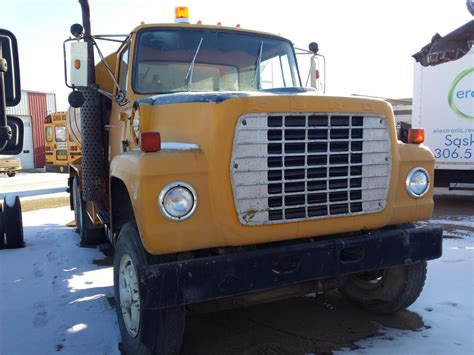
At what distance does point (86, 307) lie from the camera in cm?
414

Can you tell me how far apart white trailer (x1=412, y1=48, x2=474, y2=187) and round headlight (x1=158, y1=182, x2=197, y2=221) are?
8569 mm

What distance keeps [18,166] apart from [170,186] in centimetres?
2315

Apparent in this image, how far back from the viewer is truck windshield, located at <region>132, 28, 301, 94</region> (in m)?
4.04

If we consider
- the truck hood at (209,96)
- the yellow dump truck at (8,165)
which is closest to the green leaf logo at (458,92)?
the truck hood at (209,96)

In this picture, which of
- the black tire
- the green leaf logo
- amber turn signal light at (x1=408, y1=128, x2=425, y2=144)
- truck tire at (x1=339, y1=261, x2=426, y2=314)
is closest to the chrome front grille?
amber turn signal light at (x1=408, y1=128, x2=425, y2=144)

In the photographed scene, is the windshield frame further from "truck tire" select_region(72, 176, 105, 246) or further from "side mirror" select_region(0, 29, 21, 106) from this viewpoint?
"truck tire" select_region(72, 176, 105, 246)

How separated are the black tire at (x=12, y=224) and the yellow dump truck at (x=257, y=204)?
3510 mm

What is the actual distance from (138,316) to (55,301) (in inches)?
71.3

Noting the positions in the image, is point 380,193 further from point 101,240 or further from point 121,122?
point 101,240

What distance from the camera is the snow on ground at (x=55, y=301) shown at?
135 inches

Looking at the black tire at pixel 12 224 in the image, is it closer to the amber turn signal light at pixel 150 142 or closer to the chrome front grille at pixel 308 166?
the amber turn signal light at pixel 150 142

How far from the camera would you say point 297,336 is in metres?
3.49

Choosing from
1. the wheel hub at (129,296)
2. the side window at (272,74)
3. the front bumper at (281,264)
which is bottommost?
the wheel hub at (129,296)

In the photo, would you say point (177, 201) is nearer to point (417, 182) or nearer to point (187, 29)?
point (417, 182)
